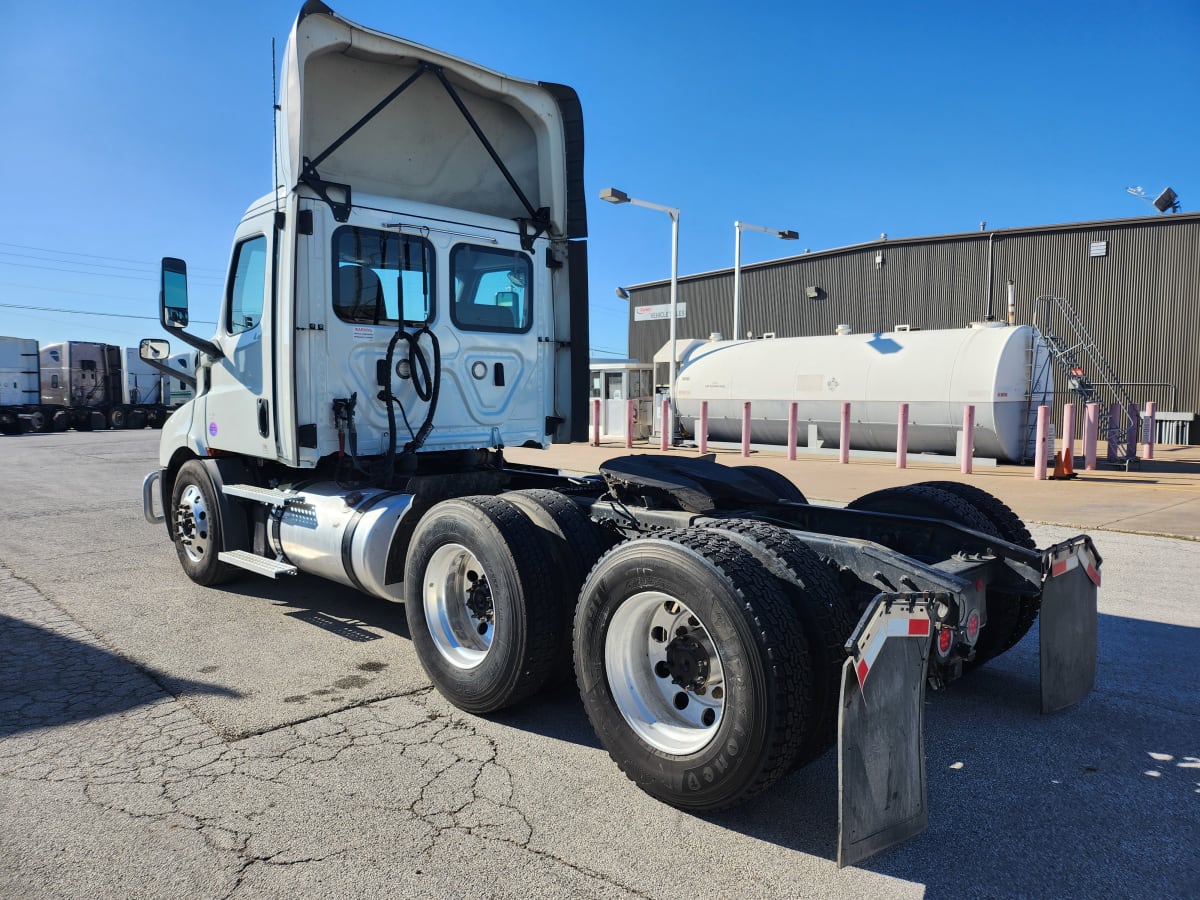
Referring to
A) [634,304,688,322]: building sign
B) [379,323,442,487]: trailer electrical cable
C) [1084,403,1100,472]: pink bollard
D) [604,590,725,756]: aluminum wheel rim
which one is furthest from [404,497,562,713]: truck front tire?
[634,304,688,322]: building sign

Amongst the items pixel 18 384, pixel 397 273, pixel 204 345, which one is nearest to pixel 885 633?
pixel 397 273

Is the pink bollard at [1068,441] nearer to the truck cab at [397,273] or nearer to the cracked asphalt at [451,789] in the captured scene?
the cracked asphalt at [451,789]

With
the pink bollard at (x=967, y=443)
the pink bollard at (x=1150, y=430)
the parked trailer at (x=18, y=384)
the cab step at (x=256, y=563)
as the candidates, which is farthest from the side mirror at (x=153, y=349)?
the parked trailer at (x=18, y=384)

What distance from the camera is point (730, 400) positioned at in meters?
20.7

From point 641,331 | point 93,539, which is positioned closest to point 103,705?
point 93,539

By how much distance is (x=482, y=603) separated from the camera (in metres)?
4.31

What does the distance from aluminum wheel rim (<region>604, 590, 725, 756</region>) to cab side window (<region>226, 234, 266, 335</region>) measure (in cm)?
371

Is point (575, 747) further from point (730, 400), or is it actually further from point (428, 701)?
point (730, 400)

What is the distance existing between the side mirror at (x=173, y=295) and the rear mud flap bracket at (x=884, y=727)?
5.37 meters

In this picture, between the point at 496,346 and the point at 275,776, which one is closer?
the point at 275,776

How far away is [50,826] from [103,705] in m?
1.27

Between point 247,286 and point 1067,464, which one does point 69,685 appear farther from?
point 1067,464

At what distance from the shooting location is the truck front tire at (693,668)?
2859mm

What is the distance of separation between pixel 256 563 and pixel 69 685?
56.1 inches
